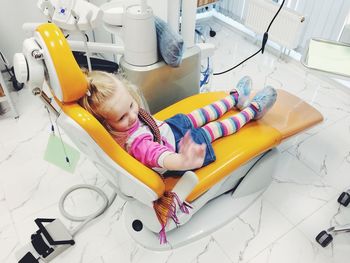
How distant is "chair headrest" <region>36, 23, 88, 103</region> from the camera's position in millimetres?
892

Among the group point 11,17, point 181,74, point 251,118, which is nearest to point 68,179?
point 181,74

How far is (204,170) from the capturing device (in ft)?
4.55

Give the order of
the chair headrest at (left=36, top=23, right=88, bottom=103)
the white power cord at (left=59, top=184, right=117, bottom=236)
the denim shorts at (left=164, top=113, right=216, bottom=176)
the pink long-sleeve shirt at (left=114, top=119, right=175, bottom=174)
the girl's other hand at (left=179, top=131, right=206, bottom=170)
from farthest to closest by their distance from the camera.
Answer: the white power cord at (left=59, top=184, right=117, bottom=236) < the denim shorts at (left=164, top=113, right=216, bottom=176) < the pink long-sleeve shirt at (left=114, top=119, right=175, bottom=174) < the girl's other hand at (left=179, top=131, right=206, bottom=170) < the chair headrest at (left=36, top=23, right=88, bottom=103)

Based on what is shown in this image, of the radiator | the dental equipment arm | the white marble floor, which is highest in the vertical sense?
the dental equipment arm

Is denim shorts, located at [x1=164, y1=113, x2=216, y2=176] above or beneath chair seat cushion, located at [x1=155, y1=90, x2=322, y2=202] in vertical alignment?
above

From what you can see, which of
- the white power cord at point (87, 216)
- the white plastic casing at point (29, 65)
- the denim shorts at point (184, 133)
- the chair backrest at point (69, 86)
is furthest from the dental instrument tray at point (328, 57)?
the white power cord at point (87, 216)

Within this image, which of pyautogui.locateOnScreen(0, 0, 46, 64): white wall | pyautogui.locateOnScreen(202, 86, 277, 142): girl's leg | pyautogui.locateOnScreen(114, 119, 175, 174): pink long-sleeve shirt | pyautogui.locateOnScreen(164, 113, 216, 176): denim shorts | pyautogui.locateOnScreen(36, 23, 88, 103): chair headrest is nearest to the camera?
pyautogui.locateOnScreen(36, 23, 88, 103): chair headrest

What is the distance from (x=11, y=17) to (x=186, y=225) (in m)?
1.85

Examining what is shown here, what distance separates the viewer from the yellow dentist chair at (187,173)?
3.00ft

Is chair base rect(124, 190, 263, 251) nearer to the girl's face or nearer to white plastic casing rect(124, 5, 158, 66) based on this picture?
the girl's face

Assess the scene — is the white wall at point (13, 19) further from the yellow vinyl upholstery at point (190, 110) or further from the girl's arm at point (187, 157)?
the girl's arm at point (187, 157)

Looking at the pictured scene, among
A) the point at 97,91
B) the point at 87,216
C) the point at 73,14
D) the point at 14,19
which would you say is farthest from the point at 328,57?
the point at 14,19

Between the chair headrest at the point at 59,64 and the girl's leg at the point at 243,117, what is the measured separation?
72 centimetres

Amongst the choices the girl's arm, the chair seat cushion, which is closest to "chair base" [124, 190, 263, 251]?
the chair seat cushion
